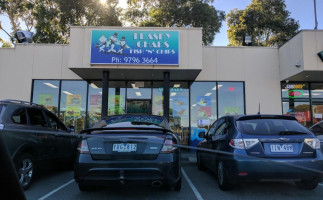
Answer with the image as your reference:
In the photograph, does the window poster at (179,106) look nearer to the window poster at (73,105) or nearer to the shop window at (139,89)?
the shop window at (139,89)

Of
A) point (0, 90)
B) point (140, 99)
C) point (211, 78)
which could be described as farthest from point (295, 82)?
point (0, 90)

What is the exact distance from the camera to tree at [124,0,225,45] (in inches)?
950

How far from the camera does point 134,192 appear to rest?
4.44m

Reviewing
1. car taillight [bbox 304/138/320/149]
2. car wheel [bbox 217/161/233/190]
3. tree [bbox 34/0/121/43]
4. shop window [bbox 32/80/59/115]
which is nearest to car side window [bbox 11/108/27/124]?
car wheel [bbox 217/161/233/190]

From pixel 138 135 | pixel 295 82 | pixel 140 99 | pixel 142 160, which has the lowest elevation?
pixel 142 160

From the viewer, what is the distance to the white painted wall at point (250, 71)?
38.4 feet

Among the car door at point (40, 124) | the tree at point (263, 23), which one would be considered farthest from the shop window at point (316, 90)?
the tree at point (263, 23)

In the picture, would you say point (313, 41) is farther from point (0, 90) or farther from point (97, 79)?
point (0, 90)

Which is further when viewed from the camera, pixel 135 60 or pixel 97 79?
pixel 97 79

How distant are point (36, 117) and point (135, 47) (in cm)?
527

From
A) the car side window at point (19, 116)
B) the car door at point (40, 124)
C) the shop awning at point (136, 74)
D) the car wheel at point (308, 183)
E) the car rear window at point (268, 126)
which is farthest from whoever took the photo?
the shop awning at point (136, 74)

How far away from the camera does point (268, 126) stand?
176 inches

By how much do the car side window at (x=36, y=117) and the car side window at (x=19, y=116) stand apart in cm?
19

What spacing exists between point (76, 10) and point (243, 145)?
68.2 feet
